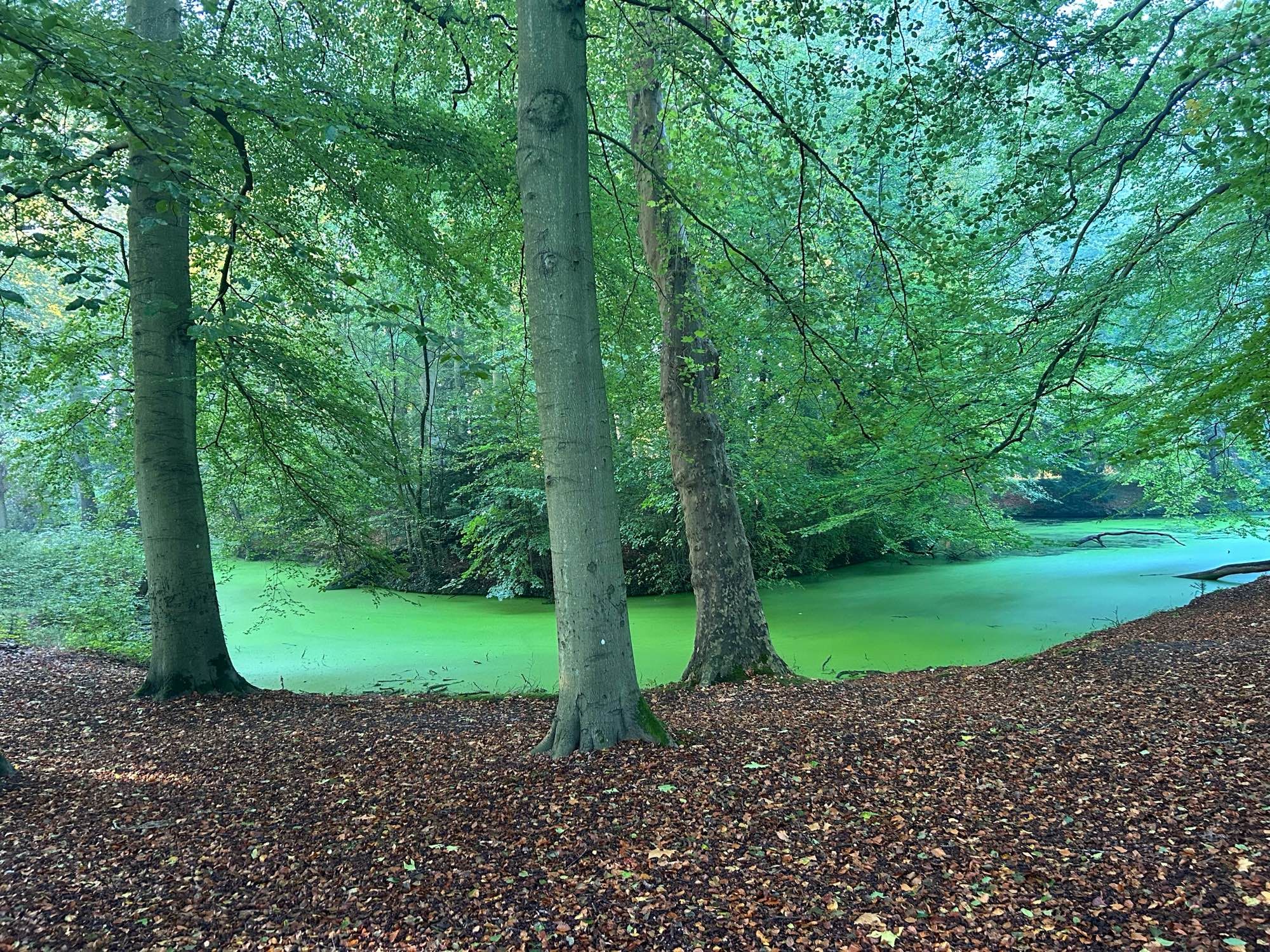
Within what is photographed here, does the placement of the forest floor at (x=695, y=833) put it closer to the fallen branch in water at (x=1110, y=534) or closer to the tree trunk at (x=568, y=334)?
the tree trunk at (x=568, y=334)

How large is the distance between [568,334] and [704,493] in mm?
3092

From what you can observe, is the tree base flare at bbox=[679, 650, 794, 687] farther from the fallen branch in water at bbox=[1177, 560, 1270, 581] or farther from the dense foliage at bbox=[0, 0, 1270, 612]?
the fallen branch in water at bbox=[1177, 560, 1270, 581]

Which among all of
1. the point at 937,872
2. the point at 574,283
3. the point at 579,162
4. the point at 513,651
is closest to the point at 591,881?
the point at 937,872

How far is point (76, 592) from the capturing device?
8.70m

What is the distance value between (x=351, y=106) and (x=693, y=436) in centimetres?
319

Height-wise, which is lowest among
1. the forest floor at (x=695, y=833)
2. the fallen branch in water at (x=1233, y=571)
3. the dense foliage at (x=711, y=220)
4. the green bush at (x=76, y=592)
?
the fallen branch in water at (x=1233, y=571)

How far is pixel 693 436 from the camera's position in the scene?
5.62 meters

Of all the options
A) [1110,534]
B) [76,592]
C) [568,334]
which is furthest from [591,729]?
[1110,534]

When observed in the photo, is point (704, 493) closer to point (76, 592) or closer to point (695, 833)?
point (695, 833)

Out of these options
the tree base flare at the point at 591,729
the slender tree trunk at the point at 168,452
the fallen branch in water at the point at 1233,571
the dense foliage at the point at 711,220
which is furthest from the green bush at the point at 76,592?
the fallen branch in water at the point at 1233,571

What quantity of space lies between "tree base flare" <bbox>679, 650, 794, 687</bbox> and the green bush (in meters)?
5.46

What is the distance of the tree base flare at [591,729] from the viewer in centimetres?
287

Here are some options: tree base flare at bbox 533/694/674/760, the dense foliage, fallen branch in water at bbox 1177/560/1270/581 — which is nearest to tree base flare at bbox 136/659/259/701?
the dense foliage

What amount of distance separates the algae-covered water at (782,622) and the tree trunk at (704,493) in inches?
45.0
